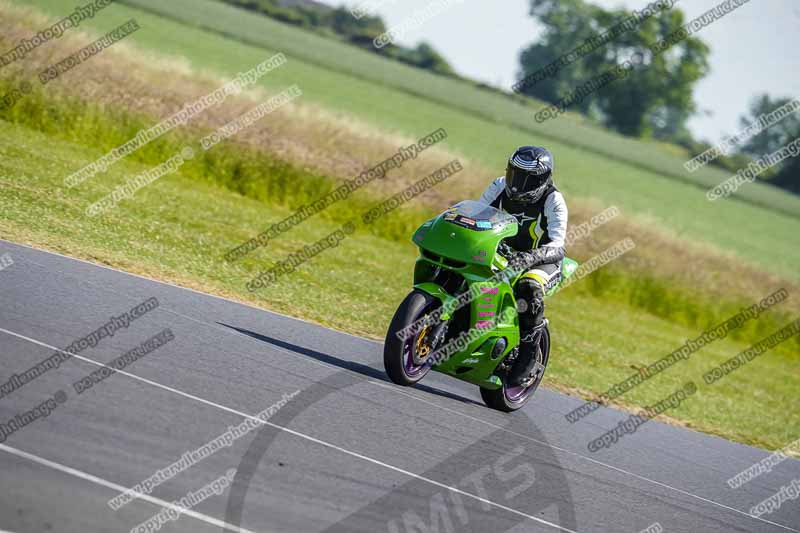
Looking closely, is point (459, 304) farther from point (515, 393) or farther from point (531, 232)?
point (515, 393)

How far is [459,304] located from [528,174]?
155cm

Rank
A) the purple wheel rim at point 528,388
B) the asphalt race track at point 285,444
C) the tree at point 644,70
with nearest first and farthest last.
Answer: the asphalt race track at point 285,444, the purple wheel rim at point 528,388, the tree at point 644,70

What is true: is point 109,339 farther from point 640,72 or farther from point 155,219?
point 640,72

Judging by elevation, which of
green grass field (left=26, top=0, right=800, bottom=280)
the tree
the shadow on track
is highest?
the shadow on track

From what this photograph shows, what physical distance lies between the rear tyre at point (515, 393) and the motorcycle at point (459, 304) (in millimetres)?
498

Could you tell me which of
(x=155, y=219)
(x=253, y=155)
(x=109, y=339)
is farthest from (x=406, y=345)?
(x=253, y=155)

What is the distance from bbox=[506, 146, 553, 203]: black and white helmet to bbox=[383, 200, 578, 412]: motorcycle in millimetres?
312

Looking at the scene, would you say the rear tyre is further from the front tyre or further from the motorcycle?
the front tyre

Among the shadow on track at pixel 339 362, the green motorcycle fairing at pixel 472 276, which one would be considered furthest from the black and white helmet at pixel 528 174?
the shadow on track at pixel 339 362

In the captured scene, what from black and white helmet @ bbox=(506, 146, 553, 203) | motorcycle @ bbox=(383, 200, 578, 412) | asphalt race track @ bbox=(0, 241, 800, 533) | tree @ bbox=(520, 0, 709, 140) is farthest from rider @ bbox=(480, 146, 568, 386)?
tree @ bbox=(520, 0, 709, 140)

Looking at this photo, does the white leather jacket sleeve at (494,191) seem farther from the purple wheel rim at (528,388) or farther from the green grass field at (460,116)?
the green grass field at (460,116)

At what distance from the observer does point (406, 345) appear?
9289 mm

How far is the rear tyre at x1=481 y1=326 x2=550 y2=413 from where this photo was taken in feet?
33.9

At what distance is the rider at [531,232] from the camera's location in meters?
9.84
